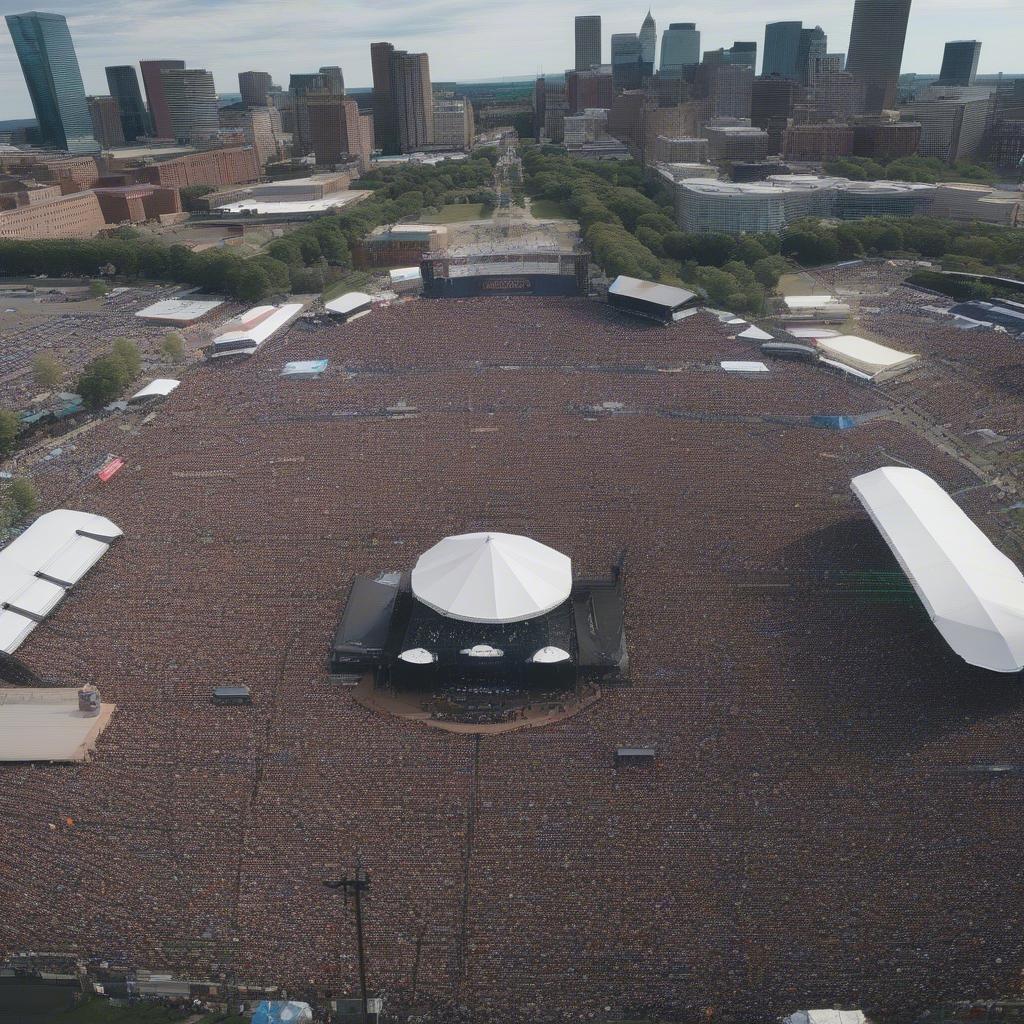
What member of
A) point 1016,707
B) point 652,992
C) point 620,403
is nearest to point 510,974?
point 652,992

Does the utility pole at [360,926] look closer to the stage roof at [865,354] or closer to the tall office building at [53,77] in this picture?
the stage roof at [865,354]

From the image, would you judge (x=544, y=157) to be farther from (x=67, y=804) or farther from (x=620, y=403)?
(x=67, y=804)

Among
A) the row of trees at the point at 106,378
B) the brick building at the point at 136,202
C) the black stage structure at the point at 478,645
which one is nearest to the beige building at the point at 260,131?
the brick building at the point at 136,202

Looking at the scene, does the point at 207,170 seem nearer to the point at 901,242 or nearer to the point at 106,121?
the point at 901,242

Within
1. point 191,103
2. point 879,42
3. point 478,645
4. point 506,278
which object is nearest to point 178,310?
point 506,278

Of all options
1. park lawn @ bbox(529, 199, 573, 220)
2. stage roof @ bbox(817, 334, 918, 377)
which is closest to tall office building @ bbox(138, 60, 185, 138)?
park lawn @ bbox(529, 199, 573, 220)

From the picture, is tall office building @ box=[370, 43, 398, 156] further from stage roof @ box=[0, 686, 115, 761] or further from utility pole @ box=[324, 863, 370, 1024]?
utility pole @ box=[324, 863, 370, 1024]
